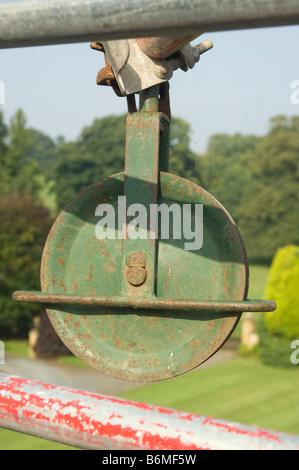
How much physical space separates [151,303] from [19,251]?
64.4ft

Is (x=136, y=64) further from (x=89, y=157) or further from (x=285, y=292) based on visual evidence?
(x=89, y=157)

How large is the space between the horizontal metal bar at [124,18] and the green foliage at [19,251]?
769 inches

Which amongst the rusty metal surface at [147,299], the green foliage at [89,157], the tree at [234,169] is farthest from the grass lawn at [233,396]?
the rusty metal surface at [147,299]

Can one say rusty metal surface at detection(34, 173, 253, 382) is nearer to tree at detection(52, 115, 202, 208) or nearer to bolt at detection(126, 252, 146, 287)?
bolt at detection(126, 252, 146, 287)

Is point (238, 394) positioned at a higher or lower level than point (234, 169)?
lower

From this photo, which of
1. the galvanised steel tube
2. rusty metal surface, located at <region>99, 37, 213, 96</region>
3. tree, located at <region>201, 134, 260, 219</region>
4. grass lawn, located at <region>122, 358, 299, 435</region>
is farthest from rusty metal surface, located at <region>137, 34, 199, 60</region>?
tree, located at <region>201, 134, 260, 219</region>

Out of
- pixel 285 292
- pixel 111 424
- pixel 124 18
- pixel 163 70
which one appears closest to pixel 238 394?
pixel 285 292

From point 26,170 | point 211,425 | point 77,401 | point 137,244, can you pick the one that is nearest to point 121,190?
point 137,244

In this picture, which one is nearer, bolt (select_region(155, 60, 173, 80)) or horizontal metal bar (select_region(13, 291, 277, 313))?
horizontal metal bar (select_region(13, 291, 277, 313))

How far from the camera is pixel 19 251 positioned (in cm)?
2081

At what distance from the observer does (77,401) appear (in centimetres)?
100

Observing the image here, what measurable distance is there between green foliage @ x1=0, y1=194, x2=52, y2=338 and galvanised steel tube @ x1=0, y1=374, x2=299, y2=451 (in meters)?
19.4

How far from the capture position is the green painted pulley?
5.44 ft

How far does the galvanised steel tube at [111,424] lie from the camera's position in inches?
34.1
